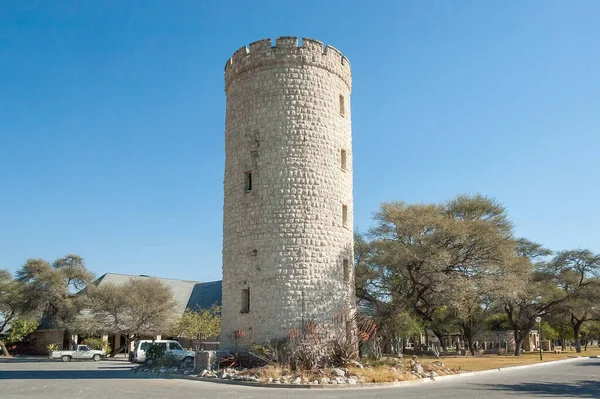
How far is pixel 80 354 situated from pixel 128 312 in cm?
465

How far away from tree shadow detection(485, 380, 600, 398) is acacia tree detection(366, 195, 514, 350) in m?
10.3

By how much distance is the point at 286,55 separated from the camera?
2234cm

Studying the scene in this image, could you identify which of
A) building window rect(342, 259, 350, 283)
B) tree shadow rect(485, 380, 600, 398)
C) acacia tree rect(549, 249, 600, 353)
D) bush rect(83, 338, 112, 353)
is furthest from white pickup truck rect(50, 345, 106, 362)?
acacia tree rect(549, 249, 600, 353)

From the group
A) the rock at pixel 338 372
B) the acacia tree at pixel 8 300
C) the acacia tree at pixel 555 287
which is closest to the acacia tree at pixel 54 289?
the acacia tree at pixel 8 300

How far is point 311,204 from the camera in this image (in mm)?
21312

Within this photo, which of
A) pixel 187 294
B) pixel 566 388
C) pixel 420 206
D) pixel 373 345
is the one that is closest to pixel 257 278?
pixel 373 345

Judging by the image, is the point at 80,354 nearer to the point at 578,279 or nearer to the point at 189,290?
the point at 189,290

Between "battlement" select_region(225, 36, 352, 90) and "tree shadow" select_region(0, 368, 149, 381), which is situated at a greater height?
"battlement" select_region(225, 36, 352, 90)

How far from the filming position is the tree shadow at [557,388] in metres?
14.1

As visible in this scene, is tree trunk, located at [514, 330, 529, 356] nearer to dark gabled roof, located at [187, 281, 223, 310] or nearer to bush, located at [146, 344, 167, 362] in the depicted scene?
dark gabled roof, located at [187, 281, 223, 310]

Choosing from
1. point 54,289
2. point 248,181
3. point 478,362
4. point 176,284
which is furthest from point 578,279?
point 54,289

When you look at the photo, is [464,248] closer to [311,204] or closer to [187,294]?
[311,204]

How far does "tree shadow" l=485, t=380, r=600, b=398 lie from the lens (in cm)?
1406

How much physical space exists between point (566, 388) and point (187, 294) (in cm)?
4130
